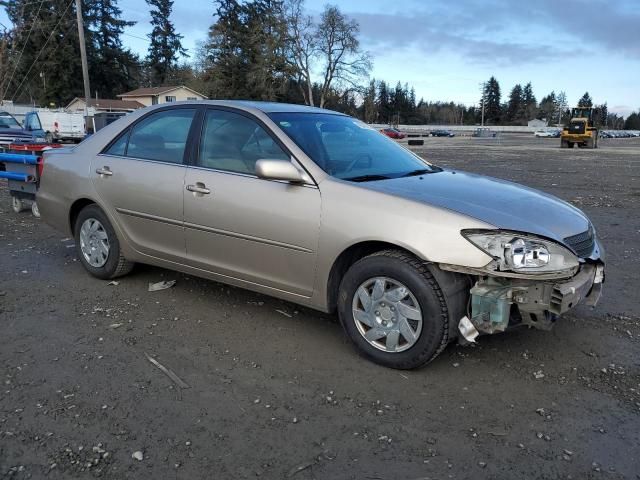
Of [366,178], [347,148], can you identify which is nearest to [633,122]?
[347,148]

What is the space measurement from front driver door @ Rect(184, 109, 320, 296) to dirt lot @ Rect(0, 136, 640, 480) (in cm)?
50

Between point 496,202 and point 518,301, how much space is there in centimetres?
72

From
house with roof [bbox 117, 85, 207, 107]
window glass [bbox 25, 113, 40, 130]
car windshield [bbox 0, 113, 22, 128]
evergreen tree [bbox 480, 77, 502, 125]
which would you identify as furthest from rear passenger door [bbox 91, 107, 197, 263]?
evergreen tree [bbox 480, 77, 502, 125]

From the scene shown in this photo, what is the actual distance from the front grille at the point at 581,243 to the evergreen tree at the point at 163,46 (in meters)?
91.9

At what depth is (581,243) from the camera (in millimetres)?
3588

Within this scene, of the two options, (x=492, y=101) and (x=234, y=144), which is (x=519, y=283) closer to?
(x=234, y=144)

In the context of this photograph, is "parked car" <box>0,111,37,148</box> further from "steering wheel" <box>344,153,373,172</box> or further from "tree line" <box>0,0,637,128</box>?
"tree line" <box>0,0,637,128</box>

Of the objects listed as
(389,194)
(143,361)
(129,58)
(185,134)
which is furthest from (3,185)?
(129,58)

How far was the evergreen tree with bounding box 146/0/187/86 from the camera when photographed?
3396 inches

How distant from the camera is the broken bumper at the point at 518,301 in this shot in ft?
10.6

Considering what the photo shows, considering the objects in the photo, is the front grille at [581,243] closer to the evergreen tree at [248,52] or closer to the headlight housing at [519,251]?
the headlight housing at [519,251]

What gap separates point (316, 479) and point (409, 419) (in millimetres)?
714

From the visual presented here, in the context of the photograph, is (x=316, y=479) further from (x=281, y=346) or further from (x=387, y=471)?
(x=281, y=346)

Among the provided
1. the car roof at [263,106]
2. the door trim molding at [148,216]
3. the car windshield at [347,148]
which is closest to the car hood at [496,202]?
the car windshield at [347,148]
